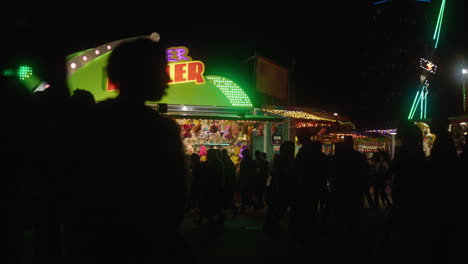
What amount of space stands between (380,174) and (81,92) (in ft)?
44.4

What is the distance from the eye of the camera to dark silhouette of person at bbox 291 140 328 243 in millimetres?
9000

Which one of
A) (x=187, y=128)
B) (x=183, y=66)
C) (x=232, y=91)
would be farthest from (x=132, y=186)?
(x=187, y=128)

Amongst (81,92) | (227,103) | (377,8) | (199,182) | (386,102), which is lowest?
(199,182)

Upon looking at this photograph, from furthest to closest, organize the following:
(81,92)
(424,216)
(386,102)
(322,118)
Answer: (386,102), (322,118), (424,216), (81,92)

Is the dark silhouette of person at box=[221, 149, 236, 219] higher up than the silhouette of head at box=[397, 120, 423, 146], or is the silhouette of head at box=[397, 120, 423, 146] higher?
the silhouette of head at box=[397, 120, 423, 146]

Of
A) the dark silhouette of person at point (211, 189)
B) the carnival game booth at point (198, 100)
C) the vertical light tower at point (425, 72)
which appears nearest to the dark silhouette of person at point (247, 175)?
the dark silhouette of person at point (211, 189)

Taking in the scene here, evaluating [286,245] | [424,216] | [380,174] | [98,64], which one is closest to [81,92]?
[424,216]

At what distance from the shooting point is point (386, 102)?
3061 inches

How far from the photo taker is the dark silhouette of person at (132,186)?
1.73 metres

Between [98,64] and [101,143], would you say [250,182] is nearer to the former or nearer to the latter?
[98,64]

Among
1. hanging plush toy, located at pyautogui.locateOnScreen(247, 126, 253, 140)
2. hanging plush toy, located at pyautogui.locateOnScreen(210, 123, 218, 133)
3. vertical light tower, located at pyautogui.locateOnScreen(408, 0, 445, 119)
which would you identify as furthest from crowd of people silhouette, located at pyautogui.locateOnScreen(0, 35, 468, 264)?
vertical light tower, located at pyautogui.locateOnScreen(408, 0, 445, 119)

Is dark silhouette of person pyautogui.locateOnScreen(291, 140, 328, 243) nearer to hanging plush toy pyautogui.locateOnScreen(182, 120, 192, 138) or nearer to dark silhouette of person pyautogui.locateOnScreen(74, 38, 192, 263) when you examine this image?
dark silhouette of person pyautogui.locateOnScreen(74, 38, 192, 263)

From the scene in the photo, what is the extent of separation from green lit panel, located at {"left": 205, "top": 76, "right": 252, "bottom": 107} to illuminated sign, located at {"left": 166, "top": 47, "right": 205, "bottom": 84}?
0.60 meters

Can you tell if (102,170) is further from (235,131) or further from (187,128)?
(235,131)
